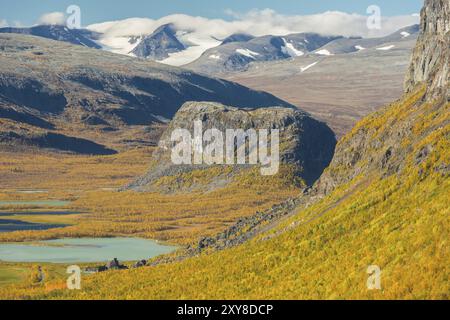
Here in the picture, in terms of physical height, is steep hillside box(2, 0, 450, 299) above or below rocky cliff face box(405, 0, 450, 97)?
below

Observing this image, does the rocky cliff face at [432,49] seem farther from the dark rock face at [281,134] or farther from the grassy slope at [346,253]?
the dark rock face at [281,134]

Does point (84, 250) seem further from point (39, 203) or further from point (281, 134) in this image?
point (281, 134)

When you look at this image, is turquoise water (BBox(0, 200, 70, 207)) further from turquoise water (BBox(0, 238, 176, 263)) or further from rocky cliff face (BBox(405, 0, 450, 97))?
rocky cliff face (BBox(405, 0, 450, 97))

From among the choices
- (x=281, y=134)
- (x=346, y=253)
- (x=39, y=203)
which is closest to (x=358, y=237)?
(x=346, y=253)

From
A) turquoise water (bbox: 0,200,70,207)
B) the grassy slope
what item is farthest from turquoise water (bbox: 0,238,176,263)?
turquoise water (bbox: 0,200,70,207)

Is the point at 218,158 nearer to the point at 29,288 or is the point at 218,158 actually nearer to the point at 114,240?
the point at 114,240
